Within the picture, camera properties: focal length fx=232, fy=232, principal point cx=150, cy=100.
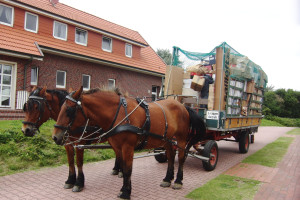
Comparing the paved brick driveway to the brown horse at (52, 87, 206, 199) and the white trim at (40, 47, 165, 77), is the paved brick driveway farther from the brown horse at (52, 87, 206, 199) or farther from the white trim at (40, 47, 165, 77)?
the white trim at (40, 47, 165, 77)

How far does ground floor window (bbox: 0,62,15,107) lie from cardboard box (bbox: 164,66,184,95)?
27.0 feet

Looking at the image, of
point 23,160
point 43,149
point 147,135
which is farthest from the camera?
point 43,149

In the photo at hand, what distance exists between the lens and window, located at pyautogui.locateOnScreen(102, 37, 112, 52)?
16.3 m

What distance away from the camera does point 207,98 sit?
6.65 m

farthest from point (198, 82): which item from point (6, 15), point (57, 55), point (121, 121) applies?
point (6, 15)

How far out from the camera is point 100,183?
197 inches

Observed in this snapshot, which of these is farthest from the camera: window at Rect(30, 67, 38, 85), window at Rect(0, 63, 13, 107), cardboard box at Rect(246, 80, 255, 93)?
window at Rect(30, 67, 38, 85)

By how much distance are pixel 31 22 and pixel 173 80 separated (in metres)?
10.2

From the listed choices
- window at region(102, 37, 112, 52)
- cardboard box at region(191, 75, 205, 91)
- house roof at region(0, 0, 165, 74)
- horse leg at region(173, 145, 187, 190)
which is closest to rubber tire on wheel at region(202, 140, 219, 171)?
horse leg at region(173, 145, 187, 190)

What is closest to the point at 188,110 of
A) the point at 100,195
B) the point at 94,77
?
the point at 100,195

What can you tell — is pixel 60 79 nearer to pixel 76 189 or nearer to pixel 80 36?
pixel 80 36

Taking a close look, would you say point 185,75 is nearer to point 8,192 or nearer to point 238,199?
point 238,199

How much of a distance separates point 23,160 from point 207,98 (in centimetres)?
514

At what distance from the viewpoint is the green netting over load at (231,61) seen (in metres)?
6.58
